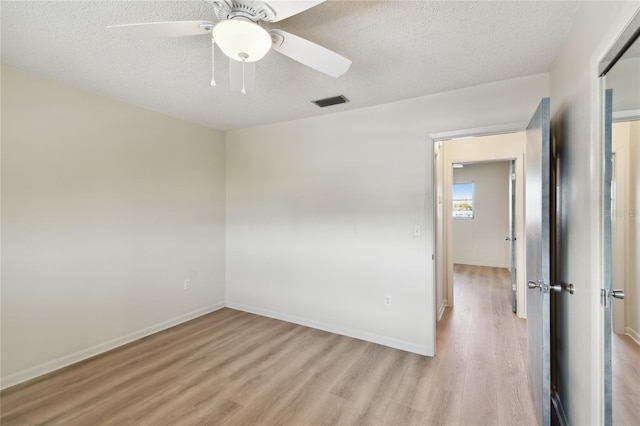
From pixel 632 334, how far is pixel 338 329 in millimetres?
2564

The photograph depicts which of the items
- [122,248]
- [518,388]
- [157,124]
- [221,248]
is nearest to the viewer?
[518,388]

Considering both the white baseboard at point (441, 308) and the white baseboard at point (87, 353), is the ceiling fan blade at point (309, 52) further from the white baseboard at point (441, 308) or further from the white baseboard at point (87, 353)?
the white baseboard at point (441, 308)

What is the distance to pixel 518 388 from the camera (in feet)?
7.39

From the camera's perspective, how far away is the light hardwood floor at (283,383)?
6.48 feet

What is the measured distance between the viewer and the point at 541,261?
5.73 ft

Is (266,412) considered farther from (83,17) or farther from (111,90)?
(111,90)

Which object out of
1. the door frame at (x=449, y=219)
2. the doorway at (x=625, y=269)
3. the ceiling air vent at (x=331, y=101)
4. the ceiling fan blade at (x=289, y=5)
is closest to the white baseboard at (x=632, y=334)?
the doorway at (x=625, y=269)

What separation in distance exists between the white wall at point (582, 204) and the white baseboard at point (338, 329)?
1.19 metres

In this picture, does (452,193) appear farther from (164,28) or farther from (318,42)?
(164,28)

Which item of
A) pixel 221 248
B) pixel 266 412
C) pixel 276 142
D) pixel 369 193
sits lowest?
pixel 266 412

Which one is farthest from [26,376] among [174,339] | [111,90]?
[111,90]

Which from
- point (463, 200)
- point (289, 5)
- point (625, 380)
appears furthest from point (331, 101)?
point (463, 200)

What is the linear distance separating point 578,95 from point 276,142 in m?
2.99

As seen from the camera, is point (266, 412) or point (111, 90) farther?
point (111, 90)
